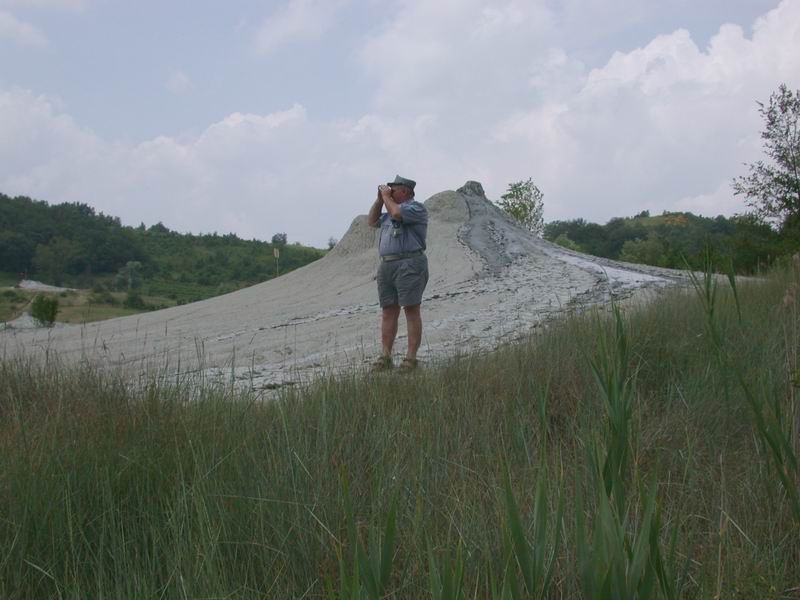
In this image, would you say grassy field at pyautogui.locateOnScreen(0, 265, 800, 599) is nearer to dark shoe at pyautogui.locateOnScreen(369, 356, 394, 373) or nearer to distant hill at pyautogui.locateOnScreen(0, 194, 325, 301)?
dark shoe at pyautogui.locateOnScreen(369, 356, 394, 373)

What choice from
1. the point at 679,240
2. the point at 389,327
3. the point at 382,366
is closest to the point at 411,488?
the point at 382,366

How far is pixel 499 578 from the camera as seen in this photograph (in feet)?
5.94

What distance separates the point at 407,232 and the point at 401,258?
222 millimetres

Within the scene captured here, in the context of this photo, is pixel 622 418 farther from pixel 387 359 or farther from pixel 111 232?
pixel 111 232

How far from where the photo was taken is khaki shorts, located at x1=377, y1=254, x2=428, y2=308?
5875 mm

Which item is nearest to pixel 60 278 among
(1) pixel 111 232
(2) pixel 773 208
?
(1) pixel 111 232

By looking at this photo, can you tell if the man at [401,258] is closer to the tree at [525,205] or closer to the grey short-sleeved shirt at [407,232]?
the grey short-sleeved shirt at [407,232]

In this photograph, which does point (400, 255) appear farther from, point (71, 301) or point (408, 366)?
point (71, 301)

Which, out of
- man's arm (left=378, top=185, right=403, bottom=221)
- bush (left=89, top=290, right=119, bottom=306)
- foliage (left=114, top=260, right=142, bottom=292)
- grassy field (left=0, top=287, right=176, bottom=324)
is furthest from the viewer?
foliage (left=114, top=260, right=142, bottom=292)

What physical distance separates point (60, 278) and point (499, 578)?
3706cm

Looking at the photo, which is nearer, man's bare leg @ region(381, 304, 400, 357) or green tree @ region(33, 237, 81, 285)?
man's bare leg @ region(381, 304, 400, 357)

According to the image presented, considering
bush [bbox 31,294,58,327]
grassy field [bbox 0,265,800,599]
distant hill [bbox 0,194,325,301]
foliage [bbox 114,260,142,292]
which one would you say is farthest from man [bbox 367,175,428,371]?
foliage [bbox 114,260,142,292]

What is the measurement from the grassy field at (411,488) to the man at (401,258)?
1.86m

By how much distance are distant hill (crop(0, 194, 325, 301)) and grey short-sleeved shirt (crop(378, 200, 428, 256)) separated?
24199mm
